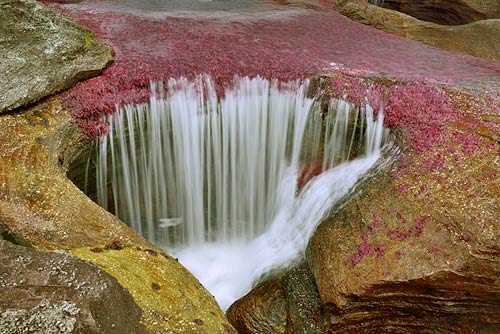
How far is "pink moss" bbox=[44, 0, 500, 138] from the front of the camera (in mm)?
7539

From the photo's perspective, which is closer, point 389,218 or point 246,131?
point 389,218

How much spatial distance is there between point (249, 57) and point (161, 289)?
5931 mm

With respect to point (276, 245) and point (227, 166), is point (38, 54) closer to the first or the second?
point (227, 166)

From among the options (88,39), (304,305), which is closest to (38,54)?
(88,39)

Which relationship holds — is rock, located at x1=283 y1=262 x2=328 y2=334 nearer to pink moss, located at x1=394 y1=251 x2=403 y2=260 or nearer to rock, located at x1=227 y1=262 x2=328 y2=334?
rock, located at x1=227 y1=262 x2=328 y2=334

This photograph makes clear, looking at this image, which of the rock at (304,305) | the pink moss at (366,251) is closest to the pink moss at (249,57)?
the pink moss at (366,251)

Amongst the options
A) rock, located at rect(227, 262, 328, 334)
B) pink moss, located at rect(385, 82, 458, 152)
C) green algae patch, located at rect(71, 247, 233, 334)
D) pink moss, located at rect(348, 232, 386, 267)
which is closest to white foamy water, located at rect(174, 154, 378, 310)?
rock, located at rect(227, 262, 328, 334)

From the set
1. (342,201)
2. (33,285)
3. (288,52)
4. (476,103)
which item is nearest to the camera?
(33,285)

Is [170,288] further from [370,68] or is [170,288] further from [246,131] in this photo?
[370,68]

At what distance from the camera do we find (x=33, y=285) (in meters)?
3.62

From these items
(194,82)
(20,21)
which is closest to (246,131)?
(194,82)

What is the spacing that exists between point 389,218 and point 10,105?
558 centimetres

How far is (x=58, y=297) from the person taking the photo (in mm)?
3553

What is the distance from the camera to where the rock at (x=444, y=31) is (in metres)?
12.8
